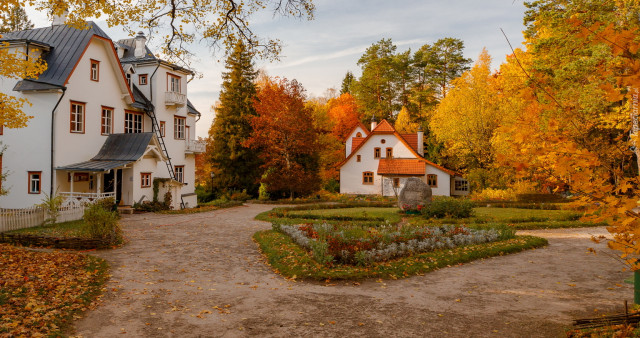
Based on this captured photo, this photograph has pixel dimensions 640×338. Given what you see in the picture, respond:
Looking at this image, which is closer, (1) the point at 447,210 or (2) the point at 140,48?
(1) the point at 447,210

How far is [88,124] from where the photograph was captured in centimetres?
2323

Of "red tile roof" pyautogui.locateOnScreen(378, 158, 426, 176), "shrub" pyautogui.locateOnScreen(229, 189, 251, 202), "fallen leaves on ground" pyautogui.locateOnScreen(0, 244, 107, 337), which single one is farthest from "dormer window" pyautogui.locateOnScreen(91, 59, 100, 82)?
"red tile roof" pyautogui.locateOnScreen(378, 158, 426, 176)

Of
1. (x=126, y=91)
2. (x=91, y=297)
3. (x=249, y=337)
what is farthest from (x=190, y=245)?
(x=126, y=91)

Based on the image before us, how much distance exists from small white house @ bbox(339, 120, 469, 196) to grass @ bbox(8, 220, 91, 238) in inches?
1047

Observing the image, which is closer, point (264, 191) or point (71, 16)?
point (71, 16)

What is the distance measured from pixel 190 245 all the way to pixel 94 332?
727cm

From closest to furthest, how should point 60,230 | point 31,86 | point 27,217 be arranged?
point 60,230 → point 27,217 → point 31,86

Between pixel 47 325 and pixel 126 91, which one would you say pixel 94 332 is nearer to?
pixel 47 325

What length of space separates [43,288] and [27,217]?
9.52 m

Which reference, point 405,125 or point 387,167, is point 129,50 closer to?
point 387,167

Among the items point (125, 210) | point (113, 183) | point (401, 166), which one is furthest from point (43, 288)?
point (401, 166)

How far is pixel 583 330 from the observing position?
5.82 metres

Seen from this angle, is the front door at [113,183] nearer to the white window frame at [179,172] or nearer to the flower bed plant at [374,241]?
the white window frame at [179,172]

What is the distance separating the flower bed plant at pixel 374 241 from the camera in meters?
10.4
